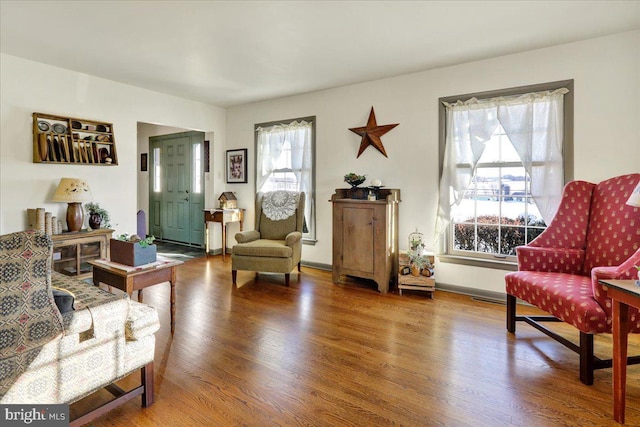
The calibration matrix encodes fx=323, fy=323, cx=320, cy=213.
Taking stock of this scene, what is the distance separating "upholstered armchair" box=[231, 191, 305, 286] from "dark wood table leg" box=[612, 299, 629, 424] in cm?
278

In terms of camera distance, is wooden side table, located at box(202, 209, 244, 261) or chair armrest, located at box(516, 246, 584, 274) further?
wooden side table, located at box(202, 209, 244, 261)

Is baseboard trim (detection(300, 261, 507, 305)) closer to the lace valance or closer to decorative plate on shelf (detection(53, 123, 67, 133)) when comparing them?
the lace valance

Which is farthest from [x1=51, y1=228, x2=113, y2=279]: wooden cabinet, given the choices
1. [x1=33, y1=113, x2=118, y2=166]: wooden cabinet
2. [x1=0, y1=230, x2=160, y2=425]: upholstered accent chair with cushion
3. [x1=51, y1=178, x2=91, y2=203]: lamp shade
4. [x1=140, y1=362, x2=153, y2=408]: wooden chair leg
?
[x1=140, y1=362, x2=153, y2=408]: wooden chair leg

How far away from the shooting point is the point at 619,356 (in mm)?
1616

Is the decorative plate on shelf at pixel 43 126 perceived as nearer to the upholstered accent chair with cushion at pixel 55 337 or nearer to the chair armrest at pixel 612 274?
the upholstered accent chair with cushion at pixel 55 337

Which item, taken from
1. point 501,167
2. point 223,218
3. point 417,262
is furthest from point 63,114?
point 501,167

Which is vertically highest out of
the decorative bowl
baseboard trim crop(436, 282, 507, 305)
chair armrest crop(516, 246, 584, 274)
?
the decorative bowl

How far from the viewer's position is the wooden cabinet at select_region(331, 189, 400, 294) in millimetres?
3578

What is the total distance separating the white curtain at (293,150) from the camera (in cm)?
463

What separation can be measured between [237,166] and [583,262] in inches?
183

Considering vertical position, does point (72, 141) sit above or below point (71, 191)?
above

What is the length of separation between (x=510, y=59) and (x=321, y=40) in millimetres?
1937

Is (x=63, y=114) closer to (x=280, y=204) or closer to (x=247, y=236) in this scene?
(x=247, y=236)

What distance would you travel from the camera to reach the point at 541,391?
1822 millimetres
